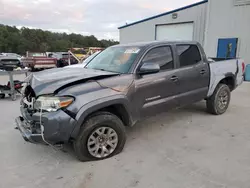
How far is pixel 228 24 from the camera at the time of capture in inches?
439

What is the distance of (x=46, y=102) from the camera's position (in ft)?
8.75

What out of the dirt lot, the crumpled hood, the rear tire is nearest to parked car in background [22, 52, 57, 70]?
the dirt lot

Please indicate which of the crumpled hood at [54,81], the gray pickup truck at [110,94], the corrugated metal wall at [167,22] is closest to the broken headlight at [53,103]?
the gray pickup truck at [110,94]

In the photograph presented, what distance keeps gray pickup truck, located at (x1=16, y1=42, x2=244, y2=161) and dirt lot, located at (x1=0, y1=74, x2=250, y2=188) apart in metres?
0.33

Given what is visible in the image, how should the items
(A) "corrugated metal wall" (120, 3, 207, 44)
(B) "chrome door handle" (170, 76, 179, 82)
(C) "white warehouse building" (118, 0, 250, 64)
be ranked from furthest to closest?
1. (A) "corrugated metal wall" (120, 3, 207, 44)
2. (C) "white warehouse building" (118, 0, 250, 64)
3. (B) "chrome door handle" (170, 76, 179, 82)

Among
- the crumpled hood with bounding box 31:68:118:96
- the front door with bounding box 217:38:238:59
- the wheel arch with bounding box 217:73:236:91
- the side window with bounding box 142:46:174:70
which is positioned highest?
the front door with bounding box 217:38:238:59

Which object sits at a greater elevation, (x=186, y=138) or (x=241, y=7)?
(x=241, y=7)

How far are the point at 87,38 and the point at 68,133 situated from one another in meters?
73.6

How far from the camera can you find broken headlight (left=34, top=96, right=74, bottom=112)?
2.63m

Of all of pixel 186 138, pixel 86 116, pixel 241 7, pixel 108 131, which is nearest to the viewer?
pixel 86 116

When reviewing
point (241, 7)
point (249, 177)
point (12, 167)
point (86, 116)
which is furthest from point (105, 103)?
point (241, 7)

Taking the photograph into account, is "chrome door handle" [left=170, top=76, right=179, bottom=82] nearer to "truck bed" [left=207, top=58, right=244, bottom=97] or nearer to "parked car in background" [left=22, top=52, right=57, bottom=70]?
"truck bed" [left=207, top=58, right=244, bottom=97]

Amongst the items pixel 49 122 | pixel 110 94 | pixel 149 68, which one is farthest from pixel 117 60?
pixel 49 122

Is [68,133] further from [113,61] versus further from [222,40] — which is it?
[222,40]
